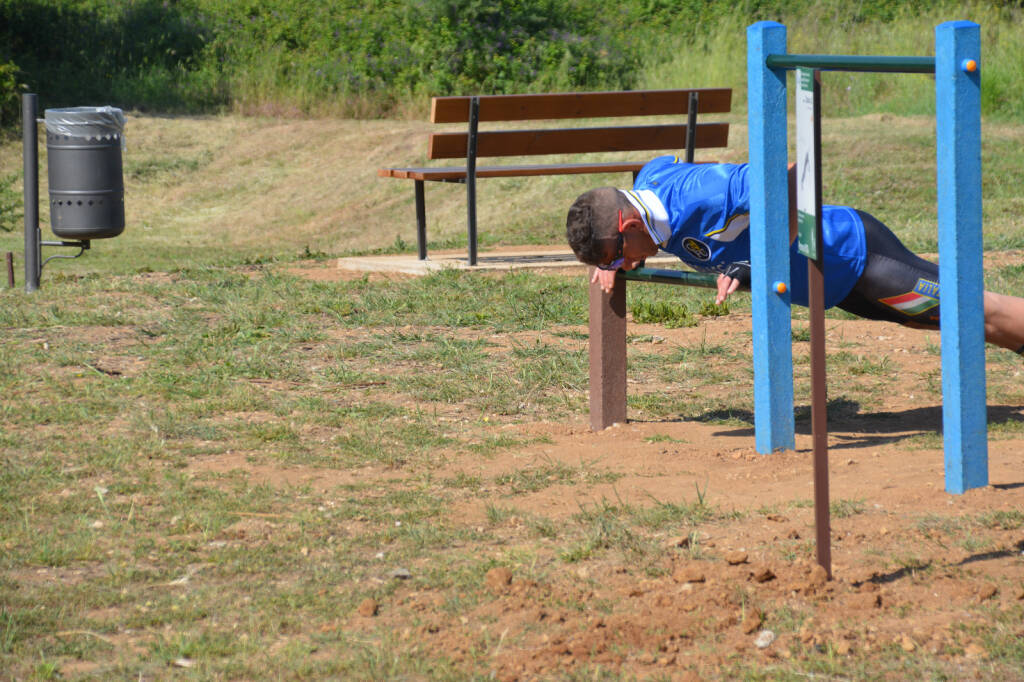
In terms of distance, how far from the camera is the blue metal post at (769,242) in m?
4.09

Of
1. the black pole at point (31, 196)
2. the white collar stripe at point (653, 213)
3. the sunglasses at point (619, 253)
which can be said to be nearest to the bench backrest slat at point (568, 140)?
the black pole at point (31, 196)

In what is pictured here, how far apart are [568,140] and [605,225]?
525 centimetres

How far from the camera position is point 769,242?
4.20 m

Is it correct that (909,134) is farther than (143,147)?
No

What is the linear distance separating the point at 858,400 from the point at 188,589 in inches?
122

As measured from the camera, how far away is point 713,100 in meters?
9.72

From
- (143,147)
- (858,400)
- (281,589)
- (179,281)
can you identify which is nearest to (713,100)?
(179,281)

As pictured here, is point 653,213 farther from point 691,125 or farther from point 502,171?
point 691,125

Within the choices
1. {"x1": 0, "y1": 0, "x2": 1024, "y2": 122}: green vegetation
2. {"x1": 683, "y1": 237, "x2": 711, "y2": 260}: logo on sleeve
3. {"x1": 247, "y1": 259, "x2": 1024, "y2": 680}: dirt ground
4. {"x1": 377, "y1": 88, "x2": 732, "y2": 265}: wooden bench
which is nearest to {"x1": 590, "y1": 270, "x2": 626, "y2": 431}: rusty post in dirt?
{"x1": 683, "y1": 237, "x2": 711, "y2": 260}: logo on sleeve

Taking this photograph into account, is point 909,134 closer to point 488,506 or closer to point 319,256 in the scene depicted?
point 319,256

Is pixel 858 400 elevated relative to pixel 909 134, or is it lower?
lower

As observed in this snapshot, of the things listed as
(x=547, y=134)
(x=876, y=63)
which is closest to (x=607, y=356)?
(x=876, y=63)

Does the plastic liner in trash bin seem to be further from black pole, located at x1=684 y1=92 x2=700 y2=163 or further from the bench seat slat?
black pole, located at x1=684 y1=92 x2=700 y2=163

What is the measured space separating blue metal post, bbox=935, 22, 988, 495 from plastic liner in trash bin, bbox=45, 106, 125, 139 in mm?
6273
